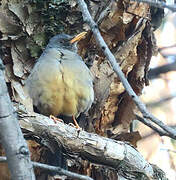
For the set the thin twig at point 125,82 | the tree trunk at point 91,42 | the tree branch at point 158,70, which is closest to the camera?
Answer: the thin twig at point 125,82

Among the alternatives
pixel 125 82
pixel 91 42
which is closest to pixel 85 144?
pixel 125 82

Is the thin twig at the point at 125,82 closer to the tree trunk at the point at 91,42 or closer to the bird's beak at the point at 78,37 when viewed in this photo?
the bird's beak at the point at 78,37

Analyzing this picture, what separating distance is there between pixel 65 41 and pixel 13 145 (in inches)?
89.2

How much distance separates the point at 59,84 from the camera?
11.0ft

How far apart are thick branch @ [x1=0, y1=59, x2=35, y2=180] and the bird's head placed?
1.99m

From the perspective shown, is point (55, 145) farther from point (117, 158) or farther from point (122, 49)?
point (122, 49)

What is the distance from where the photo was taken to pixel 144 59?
12.7ft

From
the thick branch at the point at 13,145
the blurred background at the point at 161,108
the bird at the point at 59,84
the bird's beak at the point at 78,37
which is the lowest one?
the blurred background at the point at 161,108

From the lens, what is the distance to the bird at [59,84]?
11.1 feet

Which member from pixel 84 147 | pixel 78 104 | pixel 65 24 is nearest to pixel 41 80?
pixel 78 104

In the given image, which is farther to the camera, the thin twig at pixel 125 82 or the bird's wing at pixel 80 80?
the bird's wing at pixel 80 80

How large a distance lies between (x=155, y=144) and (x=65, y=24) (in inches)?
57.9

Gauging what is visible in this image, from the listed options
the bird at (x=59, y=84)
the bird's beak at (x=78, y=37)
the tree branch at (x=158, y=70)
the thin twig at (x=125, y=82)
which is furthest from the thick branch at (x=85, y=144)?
the tree branch at (x=158, y=70)

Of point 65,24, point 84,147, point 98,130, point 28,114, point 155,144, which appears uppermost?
point 65,24
